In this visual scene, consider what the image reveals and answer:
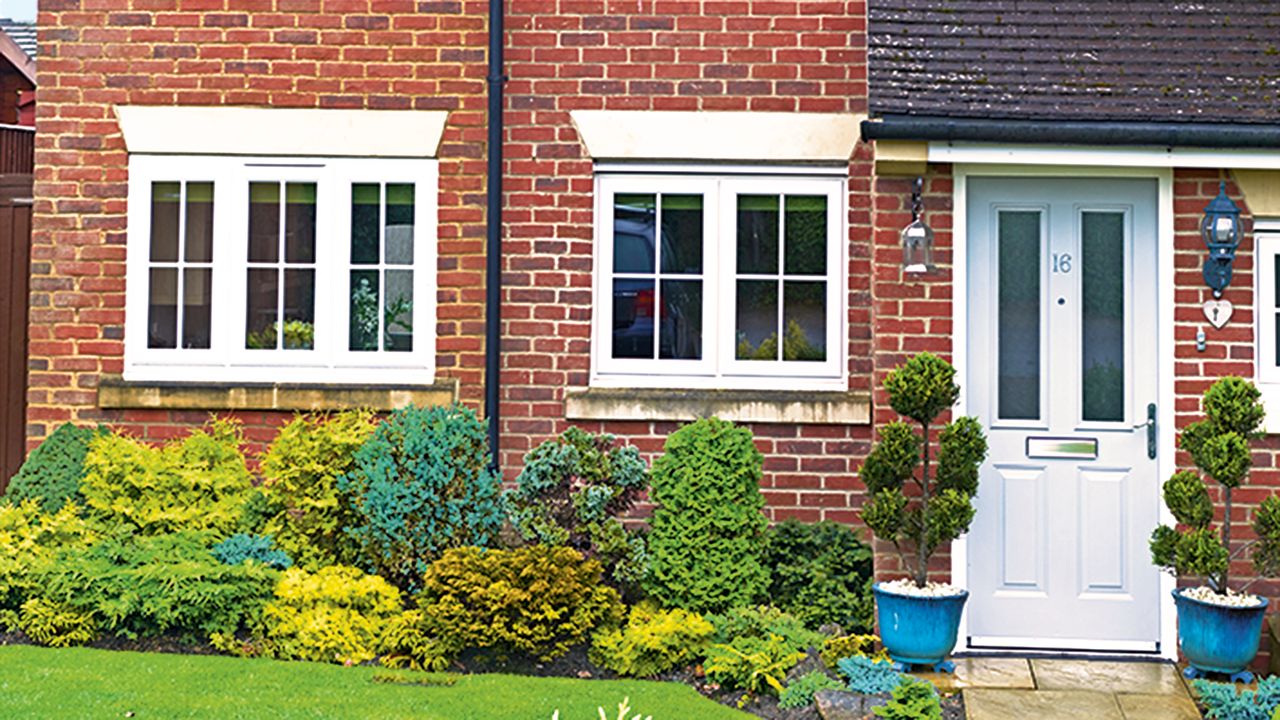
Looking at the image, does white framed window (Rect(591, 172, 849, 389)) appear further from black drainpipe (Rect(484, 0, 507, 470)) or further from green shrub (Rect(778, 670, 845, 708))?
green shrub (Rect(778, 670, 845, 708))

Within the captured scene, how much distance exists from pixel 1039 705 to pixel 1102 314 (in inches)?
93.7

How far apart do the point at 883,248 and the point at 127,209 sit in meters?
4.85

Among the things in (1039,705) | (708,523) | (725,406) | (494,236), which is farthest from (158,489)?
(1039,705)

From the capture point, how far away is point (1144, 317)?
7867 millimetres

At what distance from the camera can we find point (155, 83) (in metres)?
8.98

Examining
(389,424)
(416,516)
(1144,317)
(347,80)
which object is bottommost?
(416,516)

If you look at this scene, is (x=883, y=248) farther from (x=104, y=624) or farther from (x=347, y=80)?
(x=104, y=624)

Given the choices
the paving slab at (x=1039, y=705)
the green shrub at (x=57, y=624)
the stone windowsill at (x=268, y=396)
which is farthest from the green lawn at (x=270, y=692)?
the stone windowsill at (x=268, y=396)

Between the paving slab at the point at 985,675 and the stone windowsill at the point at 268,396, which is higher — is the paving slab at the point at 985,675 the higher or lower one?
the lower one

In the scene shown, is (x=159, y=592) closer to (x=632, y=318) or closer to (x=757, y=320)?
(x=632, y=318)

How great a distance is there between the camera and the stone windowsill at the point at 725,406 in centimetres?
862

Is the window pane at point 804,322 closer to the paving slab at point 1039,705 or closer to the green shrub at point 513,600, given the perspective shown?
the green shrub at point 513,600

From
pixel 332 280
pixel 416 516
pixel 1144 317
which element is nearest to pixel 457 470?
pixel 416 516

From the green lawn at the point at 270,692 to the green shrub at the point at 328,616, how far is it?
213 millimetres
